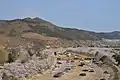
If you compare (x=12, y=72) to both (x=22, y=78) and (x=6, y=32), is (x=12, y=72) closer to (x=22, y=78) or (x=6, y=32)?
(x=22, y=78)

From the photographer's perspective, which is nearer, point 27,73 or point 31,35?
point 27,73

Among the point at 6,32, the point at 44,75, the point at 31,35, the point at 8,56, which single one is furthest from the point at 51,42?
the point at 44,75

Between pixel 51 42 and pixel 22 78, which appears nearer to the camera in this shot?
pixel 22 78

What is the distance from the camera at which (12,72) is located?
49688 millimetres

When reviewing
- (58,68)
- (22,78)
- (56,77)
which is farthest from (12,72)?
(58,68)

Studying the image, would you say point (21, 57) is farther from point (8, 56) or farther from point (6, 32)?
point (6, 32)

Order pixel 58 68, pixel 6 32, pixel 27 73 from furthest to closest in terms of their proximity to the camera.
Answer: pixel 6 32, pixel 58 68, pixel 27 73

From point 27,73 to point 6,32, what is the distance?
139587mm

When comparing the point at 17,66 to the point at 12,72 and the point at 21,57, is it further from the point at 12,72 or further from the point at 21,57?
the point at 21,57

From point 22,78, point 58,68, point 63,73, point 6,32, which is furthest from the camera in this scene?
point 6,32

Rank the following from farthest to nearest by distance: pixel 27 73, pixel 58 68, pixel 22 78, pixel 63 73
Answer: pixel 58 68 < pixel 63 73 < pixel 27 73 < pixel 22 78

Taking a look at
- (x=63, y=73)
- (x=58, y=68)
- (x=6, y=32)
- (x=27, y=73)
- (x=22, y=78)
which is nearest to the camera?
(x=22, y=78)

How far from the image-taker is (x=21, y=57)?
236 ft

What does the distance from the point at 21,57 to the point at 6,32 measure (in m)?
121
